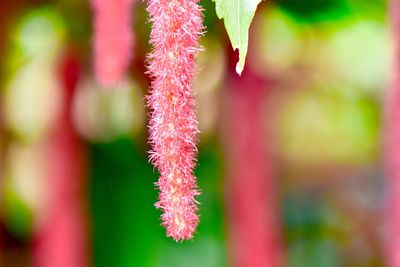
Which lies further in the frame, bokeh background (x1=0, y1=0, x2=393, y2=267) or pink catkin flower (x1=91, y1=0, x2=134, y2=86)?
bokeh background (x1=0, y1=0, x2=393, y2=267)

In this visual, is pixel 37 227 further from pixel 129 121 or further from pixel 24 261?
pixel 24 261

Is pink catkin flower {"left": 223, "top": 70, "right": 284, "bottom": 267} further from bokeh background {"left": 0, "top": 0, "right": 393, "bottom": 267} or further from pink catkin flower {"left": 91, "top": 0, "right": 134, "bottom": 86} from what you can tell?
pink catkin flower {"left": 91, "top": 0, "right": 134, "bottom": 86}

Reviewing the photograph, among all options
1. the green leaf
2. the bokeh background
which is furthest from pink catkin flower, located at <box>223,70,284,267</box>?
the green leaf

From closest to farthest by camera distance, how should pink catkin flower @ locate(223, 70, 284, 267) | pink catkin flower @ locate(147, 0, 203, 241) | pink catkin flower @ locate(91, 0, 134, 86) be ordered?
pink catkin flower @ locate(147, 0, 203, 241), pink catkin flower @ locate(91, 0, 134, 86), pink catkin flower @ locate(223, 70, 284, 267)

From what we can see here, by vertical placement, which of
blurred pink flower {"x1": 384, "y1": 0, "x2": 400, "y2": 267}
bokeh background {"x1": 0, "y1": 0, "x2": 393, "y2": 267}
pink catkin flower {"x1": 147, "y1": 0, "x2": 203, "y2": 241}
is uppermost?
pink catkin flower {"x1": 147, "y1": 0, "x2": 203, "y2": 241}

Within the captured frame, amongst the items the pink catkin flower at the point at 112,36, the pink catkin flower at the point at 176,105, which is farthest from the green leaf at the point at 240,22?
the pink catkin flower at the point at 112,36

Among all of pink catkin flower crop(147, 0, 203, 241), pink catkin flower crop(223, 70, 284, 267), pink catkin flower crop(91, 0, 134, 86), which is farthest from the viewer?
pink catkin flower crop(223, 70, 284, 267)

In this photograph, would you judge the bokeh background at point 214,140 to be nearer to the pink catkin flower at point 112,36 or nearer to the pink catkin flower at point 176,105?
the pink catkin flower at point 112,36

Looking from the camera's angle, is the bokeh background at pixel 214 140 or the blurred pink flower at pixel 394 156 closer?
the blurred pink flower at pixel 394 156

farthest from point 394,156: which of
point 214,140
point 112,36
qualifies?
point 214,140
